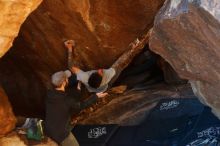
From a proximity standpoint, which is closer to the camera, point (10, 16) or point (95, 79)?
point (10, 16)

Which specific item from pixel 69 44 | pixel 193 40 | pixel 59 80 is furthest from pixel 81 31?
pixel 193 40

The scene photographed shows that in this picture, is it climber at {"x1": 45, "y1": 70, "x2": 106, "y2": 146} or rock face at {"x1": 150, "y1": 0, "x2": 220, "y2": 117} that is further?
climber at {"x1": 45, "y1": 70, "x2": 106, "y2": 146}

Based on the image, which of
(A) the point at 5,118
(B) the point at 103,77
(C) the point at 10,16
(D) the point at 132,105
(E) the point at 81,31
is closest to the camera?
(C) the point at 10,16

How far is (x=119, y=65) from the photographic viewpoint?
4.91 metres

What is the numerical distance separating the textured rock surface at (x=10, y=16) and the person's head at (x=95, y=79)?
4.28ft

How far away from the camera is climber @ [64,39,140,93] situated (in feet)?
15.3

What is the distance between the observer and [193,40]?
2971 millimetres

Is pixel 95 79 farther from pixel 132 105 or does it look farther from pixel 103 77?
pixel 132 105

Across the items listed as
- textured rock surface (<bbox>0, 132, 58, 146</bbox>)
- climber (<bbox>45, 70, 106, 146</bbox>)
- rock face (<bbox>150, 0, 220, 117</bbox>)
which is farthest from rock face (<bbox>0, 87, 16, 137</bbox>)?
rock face (<bbox>150, 0, 220, 117</bbox>)

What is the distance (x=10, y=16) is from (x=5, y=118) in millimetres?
1210

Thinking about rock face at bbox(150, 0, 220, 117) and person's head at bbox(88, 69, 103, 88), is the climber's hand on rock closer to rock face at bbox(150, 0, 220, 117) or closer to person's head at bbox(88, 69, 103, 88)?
person's head at bbox(88, 69, 103, 88)

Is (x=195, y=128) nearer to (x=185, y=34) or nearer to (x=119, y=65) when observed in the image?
(x=119, y=65)

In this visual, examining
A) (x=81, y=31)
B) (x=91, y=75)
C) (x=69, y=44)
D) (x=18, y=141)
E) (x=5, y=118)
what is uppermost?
(x=81, y=31)

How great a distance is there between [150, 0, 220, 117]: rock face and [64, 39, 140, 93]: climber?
1.34 meters
